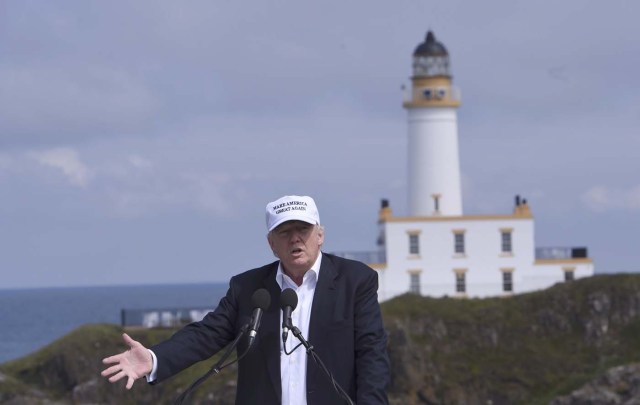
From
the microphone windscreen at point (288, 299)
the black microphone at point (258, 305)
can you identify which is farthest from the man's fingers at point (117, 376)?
the microphone windscreen at point (288, 299)

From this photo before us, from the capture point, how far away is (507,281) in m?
67.1

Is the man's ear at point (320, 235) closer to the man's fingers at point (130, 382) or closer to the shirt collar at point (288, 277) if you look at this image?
the shirt collar at point (288, 277)

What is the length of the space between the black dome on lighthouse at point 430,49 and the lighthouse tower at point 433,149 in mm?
1882

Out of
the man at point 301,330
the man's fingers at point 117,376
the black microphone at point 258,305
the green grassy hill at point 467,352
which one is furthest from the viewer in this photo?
the green grassy hill at point 467,352

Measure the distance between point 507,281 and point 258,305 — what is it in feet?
197

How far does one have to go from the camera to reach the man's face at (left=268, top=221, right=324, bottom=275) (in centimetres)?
786

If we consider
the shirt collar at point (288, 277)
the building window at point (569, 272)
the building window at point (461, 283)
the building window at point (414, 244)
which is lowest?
the shirt collar at point (288, 277)

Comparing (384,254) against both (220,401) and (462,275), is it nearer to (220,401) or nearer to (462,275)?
(462,275)

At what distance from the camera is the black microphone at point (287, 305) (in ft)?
24.9

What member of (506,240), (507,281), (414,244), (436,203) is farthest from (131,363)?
(507,281)

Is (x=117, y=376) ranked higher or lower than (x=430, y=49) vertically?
lower

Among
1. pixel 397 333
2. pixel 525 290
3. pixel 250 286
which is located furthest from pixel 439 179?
pixel 250 286

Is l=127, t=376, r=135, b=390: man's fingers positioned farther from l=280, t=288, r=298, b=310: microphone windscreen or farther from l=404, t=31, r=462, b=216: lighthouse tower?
l=404, t=31, r=462, b=216: lighthouse tower

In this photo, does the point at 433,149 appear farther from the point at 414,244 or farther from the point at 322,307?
the point at 322,307
